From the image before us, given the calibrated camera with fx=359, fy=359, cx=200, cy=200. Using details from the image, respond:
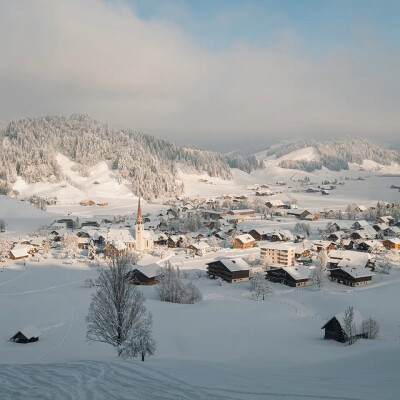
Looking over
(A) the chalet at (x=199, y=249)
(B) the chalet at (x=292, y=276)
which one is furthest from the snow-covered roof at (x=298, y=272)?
(A) the chalet at (x=199, y=249)

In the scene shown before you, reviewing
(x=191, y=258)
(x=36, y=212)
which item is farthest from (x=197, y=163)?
(x=191, y=258)

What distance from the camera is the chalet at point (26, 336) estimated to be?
19.6 meters

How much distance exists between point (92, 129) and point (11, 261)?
376 feet

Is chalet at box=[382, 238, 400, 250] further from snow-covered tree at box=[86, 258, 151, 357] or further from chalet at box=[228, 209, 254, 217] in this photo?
snow-covered tree at box=[86, 258, 151, 357]

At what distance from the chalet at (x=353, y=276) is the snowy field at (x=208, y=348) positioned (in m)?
1.11

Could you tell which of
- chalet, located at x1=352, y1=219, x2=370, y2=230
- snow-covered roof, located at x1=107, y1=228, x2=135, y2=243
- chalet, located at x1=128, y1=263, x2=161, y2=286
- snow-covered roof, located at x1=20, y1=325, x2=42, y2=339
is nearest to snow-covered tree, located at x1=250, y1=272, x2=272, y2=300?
chalet, located at x1=128, y1=263, x2=161, y2=286

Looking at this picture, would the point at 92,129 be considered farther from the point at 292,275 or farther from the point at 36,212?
the point at 292,275

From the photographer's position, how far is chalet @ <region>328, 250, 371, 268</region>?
3947 cm

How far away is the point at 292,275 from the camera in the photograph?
36.0m

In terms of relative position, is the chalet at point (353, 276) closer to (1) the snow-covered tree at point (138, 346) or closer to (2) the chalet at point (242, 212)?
(1) the snow-covered tree at point (138, 346)

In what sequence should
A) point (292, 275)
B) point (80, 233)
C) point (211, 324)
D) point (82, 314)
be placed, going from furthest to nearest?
1. point (80, 233)
2. point (292, 275)
3. point (82, 314)
4. point (211, 324)

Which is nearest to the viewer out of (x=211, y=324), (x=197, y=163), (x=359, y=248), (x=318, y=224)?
(x=211, y=324)

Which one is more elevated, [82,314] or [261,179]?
[261,179]

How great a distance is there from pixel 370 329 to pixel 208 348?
8933 mm
